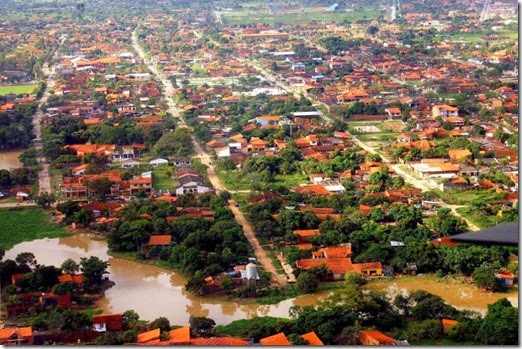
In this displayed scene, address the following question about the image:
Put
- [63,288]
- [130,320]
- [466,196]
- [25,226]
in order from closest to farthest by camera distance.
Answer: [130,320] → [63,288] → [25,226] → [466,196]

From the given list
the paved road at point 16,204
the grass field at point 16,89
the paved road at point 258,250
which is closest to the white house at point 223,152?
the paved road at point 258,250

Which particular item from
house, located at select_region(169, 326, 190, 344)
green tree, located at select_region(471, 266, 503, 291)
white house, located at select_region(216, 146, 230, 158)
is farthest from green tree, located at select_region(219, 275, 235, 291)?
white house, located at select_region(216, 146, 230, 158)

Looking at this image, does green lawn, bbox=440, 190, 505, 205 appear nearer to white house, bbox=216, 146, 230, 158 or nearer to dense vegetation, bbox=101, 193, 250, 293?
dense vegetation, bbox=101, 193, 250, 293

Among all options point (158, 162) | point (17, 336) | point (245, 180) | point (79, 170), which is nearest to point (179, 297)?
point (17, 336)

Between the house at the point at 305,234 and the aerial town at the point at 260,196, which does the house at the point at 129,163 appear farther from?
the house at the point at 305,234

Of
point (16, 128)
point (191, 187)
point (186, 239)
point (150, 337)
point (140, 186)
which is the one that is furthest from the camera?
point (16, 128)

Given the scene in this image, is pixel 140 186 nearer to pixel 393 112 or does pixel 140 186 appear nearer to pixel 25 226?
pixel 25 226

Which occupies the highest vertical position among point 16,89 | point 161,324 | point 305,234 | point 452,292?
point 16,89

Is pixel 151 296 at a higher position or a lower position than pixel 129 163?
lower
